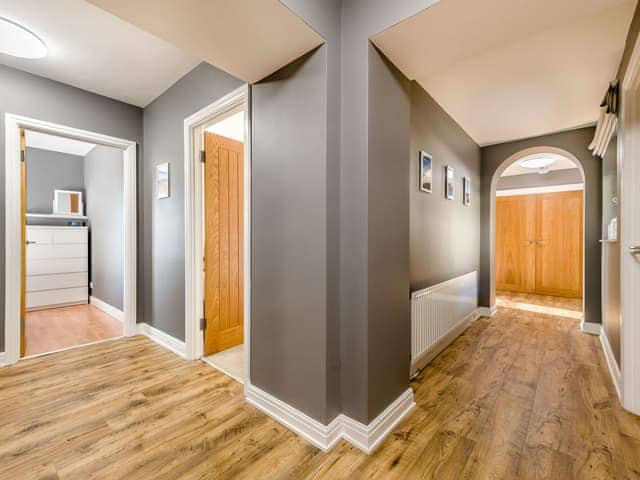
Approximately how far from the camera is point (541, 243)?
18.2ft

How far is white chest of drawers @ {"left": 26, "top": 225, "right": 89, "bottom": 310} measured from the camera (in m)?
4.17

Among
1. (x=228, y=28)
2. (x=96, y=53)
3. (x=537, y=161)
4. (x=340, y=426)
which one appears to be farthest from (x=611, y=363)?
(x=96, y=53)

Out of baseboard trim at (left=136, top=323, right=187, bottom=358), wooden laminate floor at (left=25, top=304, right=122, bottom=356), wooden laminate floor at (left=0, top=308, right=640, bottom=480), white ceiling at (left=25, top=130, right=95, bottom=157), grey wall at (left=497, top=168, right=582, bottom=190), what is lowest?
wooden laminate floor at (left=0, top=308, right=640, bottom=480)

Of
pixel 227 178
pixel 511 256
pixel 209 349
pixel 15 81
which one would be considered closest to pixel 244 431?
pixel 209 349

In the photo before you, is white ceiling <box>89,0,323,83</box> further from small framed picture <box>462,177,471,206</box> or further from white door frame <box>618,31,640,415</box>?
small framed picture <box>462,177,471,206</box>

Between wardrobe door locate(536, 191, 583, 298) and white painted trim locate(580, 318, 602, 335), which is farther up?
wardrobe door locate(536, 191, 583, 298)

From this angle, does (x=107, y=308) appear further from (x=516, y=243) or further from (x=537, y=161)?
(x=516, y=243)

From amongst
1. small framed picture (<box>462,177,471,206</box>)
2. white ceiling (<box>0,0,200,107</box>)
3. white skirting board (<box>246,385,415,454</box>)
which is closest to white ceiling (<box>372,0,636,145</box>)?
small framed picture (<box>462,177,471,206</box>)

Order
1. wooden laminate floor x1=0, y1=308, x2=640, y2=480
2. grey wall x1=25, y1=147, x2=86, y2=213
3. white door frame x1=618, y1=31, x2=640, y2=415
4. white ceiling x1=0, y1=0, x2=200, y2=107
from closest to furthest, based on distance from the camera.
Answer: wooden laminate floor x1=0, y1=308, x2=640, y2=480, white door frame x1=618, y1=31, x2=640, y2=415, white ceiling x1=0, y1=0, x2=200, y2=107, grey wall x1=25, y1=147, x2=86, y2=213

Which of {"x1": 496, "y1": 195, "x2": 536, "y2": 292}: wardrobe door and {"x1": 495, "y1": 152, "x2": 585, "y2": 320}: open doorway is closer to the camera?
{"x1": 495, "y1": 152, "x2": 585, "y2": 320}: open doorway

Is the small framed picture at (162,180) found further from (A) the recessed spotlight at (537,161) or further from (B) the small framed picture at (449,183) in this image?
(A) the recessed spotlight at (537,161)

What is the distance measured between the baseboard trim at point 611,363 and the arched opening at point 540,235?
1.92m

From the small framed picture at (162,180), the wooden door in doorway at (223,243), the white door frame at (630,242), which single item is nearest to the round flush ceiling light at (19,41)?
the small framed picture at (162,180)

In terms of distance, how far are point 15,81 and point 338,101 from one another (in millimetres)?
2882
